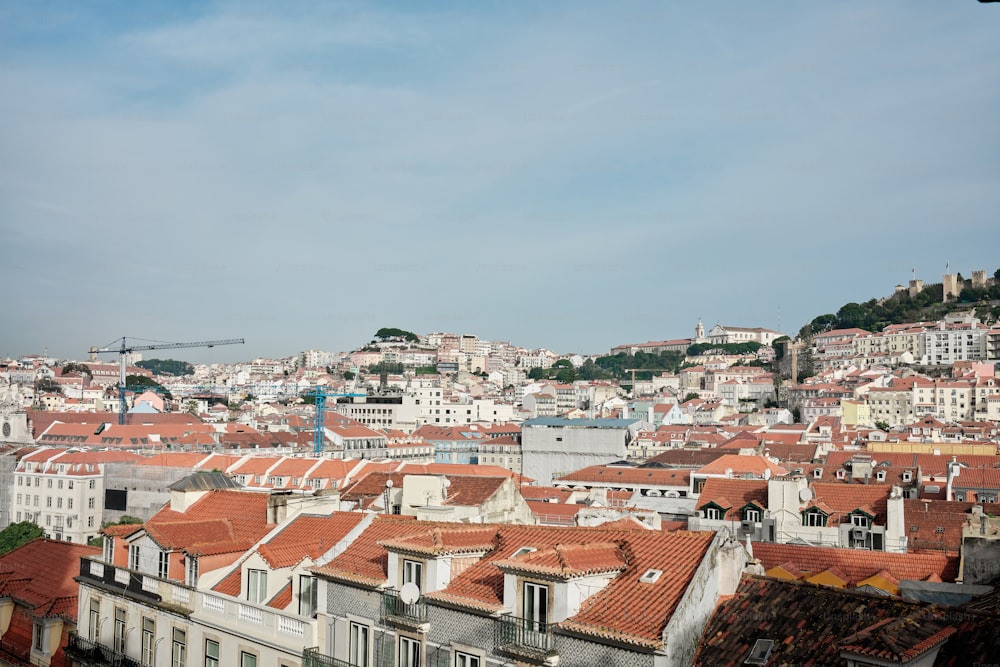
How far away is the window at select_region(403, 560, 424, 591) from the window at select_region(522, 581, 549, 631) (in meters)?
2.31

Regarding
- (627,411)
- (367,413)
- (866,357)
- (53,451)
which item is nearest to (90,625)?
(53,451)

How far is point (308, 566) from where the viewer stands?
1680 cm

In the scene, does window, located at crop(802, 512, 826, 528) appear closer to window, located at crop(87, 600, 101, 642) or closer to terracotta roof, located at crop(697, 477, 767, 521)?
terracotta roof, located at crop(697, 477, 767, 521)

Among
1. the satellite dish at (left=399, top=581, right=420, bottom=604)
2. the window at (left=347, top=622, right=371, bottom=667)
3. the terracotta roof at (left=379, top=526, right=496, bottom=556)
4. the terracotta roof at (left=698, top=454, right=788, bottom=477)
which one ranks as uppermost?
the terracotta roof at (left=379, top=526, right=496, bottom=556)

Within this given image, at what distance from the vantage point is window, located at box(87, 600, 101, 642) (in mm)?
20969

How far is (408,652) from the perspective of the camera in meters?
14.7

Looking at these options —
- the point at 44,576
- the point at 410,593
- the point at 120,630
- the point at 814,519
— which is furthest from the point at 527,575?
the point at 814,519

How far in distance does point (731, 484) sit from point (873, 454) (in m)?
26.8

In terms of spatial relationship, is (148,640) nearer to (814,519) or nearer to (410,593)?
(410,593)

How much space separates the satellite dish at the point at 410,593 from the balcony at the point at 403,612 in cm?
18

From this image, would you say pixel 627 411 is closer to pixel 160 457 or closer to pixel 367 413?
pixel 367 413

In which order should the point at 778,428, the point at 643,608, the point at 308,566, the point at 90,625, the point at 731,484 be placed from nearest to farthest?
the point at 643,608 < the point at 308,566 < the point at 90,625 < the point at 731,484 < the point at 778,428

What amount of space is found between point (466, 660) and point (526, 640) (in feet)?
4.59

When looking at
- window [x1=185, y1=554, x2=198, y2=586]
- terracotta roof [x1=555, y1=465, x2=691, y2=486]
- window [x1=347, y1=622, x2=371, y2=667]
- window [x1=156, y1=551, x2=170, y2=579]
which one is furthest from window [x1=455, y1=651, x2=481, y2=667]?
terracotta roof [x1=555, y1=465, x2=691, y2=486]
